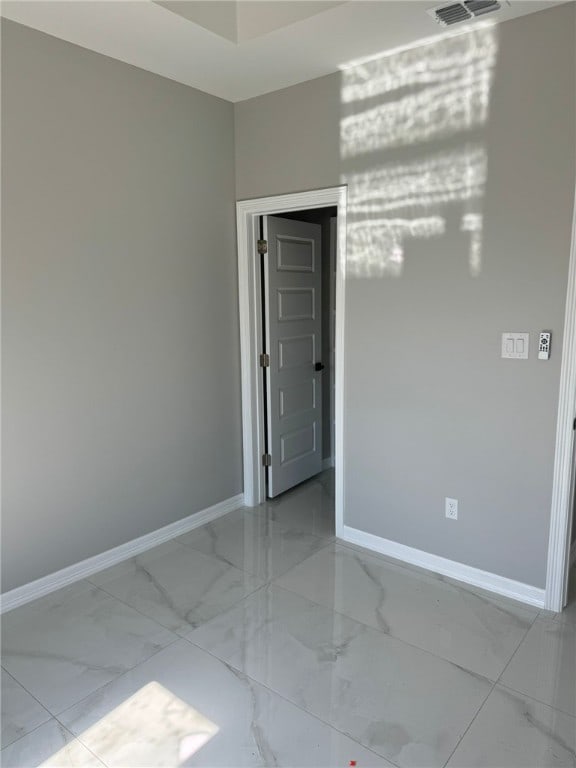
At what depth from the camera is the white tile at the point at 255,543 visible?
3.24m

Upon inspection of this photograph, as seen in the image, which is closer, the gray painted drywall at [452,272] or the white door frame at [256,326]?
the gray painted drywall at [452,272]

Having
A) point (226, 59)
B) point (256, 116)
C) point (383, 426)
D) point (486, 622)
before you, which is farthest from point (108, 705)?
point (256, 116)

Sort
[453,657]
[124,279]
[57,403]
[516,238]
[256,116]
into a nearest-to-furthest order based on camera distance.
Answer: [453,657]
[516,238]
[57,403]
[124,279]
[256,116]

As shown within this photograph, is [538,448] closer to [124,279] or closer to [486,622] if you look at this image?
[486,622]

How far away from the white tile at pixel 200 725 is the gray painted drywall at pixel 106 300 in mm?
979

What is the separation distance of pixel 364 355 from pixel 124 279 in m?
1.42

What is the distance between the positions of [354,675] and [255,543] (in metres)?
1.30

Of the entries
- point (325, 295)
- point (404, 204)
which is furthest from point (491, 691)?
point (325, 295)

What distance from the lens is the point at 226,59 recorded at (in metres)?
2.92

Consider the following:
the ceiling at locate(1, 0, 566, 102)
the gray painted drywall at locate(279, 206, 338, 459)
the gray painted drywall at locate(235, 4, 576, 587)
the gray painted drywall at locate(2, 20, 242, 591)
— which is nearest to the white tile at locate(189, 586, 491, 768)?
the gray painted drywall at locate(235, 4, 576, 587)

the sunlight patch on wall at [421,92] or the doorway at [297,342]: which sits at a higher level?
the sunlight patch on wall at [421,92]

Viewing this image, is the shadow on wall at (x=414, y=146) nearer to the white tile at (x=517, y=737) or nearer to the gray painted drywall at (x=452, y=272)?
the gray painted drywall at (x=452, y=272)

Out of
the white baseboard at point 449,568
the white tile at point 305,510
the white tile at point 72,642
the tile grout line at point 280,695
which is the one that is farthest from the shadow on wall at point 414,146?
the white tile at point 72,642

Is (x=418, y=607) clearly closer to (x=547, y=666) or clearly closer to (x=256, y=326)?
(x=547, y=666)
